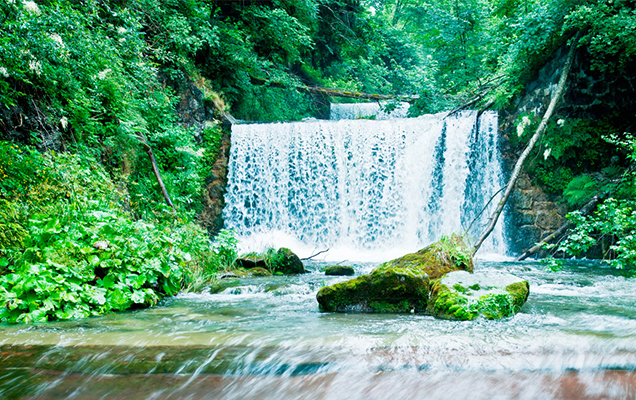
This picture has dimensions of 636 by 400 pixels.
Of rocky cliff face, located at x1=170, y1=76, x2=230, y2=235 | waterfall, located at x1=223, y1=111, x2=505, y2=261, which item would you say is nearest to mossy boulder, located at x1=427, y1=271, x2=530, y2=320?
waterfall, located at x1=223, y1=111, x2=505, y2=261

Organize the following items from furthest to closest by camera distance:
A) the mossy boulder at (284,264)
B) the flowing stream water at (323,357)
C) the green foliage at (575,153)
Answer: the green foliage at (575,153), the mossy boulder at (284,264), the flowing stream water at (323,357)

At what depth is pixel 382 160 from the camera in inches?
503

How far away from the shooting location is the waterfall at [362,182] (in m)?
12.2

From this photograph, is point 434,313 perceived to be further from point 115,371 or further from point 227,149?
point 227,149

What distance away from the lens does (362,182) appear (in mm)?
12812

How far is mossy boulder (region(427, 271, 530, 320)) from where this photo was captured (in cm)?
426

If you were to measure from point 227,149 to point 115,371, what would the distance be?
11.1 metres

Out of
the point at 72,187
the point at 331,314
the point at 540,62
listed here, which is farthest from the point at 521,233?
the point at 72,187

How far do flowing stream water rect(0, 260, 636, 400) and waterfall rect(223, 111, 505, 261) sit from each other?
7.66 meters

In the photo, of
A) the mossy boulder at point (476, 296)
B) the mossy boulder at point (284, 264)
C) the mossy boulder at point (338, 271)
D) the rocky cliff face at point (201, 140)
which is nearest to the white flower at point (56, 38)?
the mossy boulder at point (284, 264)

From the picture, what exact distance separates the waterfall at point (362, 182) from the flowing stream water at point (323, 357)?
766cm

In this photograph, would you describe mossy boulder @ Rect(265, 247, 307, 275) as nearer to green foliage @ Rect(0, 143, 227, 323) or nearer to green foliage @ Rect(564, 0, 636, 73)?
green foliage @ Rect(0, 143, 227, 323)

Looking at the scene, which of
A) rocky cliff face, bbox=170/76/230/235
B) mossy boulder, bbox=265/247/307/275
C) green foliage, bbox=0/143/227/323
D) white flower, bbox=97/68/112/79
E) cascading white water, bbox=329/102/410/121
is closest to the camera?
green foliage, bbox=0/143/227/323

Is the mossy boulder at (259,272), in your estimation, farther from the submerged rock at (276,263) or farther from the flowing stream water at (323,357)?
the flowing stream water at (323,357)
